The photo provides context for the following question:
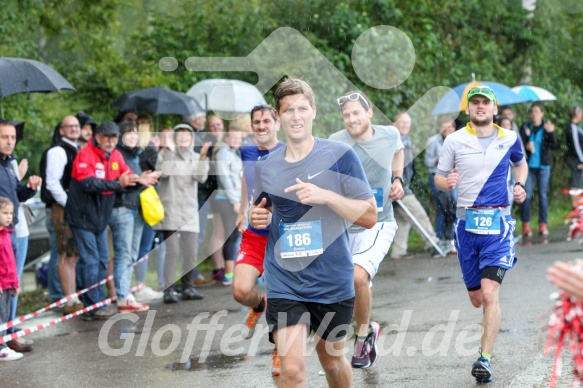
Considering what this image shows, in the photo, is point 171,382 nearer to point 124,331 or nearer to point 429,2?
point 124,331

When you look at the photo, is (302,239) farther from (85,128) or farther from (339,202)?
(85,128)

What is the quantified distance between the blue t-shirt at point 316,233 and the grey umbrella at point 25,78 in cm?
515

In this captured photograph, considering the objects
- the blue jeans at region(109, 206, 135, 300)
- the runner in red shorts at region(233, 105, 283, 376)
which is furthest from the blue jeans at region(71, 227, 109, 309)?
the runner in red shorts at region(233, 105, 283, 376)

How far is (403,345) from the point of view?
27.6 ft

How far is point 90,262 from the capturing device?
10719 millimetres

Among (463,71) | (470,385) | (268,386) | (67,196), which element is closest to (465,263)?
(470,385)

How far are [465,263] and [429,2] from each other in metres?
12.6

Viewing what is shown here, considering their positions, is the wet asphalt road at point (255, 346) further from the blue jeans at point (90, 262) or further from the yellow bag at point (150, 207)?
the yellow bag at point (150, 207)

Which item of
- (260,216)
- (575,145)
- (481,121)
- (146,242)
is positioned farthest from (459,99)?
(260,216)

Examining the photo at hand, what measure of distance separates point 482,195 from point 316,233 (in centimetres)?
227

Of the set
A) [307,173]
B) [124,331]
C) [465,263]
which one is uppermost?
[307,173]

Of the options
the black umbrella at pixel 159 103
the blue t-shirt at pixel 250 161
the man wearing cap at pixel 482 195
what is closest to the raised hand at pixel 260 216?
the man wearing cap at pixel 482 195

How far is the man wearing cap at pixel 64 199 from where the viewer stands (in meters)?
10.9

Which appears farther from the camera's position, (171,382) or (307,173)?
(171,382)
